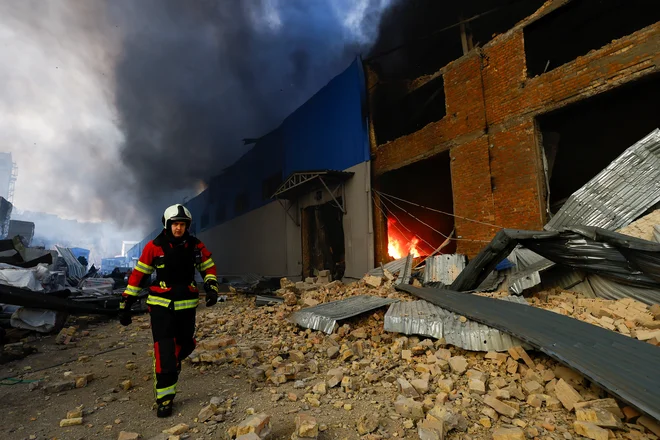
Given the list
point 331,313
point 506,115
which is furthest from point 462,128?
point 331,313

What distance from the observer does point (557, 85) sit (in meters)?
6.06

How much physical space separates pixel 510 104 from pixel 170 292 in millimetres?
7122

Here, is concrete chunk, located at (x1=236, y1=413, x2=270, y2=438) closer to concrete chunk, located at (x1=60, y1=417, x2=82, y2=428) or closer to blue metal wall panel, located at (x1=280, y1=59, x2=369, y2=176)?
concrete chunk, located at (x1=60, y1=417, x2=82, y2=428)

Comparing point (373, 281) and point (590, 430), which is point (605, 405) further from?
point (373, 281)

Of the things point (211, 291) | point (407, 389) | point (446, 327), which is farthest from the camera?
point (446, 327)

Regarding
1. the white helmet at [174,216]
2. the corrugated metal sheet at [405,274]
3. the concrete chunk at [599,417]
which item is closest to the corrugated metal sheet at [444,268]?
the corrugated metal sheet at [405,274]

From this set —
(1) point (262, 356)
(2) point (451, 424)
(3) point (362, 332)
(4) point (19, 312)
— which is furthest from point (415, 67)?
(4) point (19, 312)

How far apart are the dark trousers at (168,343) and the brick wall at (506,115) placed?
6142mm

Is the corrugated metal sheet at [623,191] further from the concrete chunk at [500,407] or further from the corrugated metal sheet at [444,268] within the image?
the concrete chunk at [500,407]

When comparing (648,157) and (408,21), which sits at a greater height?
(408,21)

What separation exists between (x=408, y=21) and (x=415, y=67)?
2.00 meters

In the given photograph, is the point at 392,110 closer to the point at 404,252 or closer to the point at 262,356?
the point at 404,252

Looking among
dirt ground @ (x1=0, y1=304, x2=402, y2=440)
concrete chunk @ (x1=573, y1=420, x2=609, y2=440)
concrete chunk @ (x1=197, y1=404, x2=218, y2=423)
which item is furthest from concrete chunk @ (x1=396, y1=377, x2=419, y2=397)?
concrete chunk @ (x1=197, y1=404, x2=218, y2=423)

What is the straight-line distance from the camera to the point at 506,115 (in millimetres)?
6738
